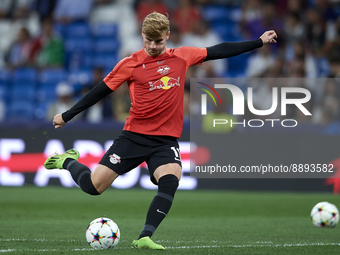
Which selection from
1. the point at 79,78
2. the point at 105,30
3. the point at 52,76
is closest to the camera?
the point at 79,78

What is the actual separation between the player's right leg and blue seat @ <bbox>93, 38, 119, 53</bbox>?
970 centimetres

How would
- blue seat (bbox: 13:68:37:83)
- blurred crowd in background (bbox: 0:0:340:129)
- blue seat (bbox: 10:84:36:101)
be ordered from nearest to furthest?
blurred crowd in background (bbox: 0:0:340:129) < blue seat (bbox: 10:84:36:101) < blue seat (bbox: 13:68:37:83)

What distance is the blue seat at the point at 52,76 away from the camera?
14.3m

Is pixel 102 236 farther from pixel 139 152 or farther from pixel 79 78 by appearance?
pixel 79 78

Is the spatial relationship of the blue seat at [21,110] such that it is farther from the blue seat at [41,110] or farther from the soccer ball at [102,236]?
the soccer ball at [102,236]

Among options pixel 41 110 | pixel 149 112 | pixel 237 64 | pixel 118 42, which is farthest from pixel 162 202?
pixel 118 42

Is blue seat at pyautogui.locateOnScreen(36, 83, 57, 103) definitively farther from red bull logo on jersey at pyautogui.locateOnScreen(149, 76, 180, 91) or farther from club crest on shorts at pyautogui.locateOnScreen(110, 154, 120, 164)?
red bull logo on jersey at pyautogui.locateOnScreen(149, 76, 180, 91)

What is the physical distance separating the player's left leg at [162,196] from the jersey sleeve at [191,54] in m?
1.00

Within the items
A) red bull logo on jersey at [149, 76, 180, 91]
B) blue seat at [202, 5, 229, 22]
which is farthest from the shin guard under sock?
blue seat at [202, 5, 229, 22]

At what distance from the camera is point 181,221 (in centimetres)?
733

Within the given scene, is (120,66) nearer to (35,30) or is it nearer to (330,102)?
(330,102)

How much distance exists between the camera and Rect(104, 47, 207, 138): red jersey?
4945 millimetres

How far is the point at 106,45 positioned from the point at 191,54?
34.1 feet

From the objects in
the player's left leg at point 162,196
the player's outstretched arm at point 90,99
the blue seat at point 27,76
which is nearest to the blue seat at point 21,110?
the blue seat at point 27,76
